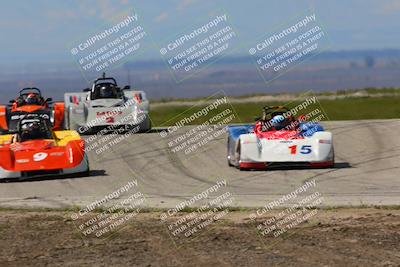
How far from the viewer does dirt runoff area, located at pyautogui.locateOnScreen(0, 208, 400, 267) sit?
10430mm

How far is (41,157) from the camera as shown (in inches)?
773

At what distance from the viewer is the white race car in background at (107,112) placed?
29.7 m

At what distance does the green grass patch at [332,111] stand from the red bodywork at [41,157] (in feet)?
56.2

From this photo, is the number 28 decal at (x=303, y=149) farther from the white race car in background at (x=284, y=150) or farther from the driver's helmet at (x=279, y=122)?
the driver's helmet at (x=279, y=122)

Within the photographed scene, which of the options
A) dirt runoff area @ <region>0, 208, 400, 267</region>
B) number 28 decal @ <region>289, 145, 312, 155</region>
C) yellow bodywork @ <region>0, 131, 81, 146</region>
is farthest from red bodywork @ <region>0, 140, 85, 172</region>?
dirt runoff area @ <region>0, 208, 400, 267</region>

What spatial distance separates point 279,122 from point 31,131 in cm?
557

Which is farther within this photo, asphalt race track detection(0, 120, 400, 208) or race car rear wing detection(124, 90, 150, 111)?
race car rear wing detection(124, 90, 150, 111)

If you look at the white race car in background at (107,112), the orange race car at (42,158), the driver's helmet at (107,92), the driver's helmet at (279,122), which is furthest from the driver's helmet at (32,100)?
the driver's helmet at (279,122)

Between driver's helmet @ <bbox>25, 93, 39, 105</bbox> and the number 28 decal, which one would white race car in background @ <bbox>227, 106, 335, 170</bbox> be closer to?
the number 28 decal

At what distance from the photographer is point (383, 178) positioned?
18.5 metres

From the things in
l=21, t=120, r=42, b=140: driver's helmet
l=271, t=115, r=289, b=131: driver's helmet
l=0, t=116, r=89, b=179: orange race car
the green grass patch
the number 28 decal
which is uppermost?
l=21, t=120, r=42, b=140: driver's helmet

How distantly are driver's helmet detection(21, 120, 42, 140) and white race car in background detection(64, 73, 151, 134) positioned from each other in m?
8.16

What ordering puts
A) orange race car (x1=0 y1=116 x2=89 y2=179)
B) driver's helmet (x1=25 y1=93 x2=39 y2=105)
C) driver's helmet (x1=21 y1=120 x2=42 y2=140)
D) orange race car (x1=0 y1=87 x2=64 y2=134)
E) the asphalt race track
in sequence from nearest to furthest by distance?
1. the asphalt race track
2. orange race car (x1=0 y1=116 x2=89 y2=179)
3. driver's helmet (x1=21 y1=120 x2=42 y2=140)
4. orange race car (x1=0 y1=87 x2=64 y2=134)
5. driver's helmet (x1=25 y1=93 x2=39 y2=105)

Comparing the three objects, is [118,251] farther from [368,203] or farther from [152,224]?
[368,203]
